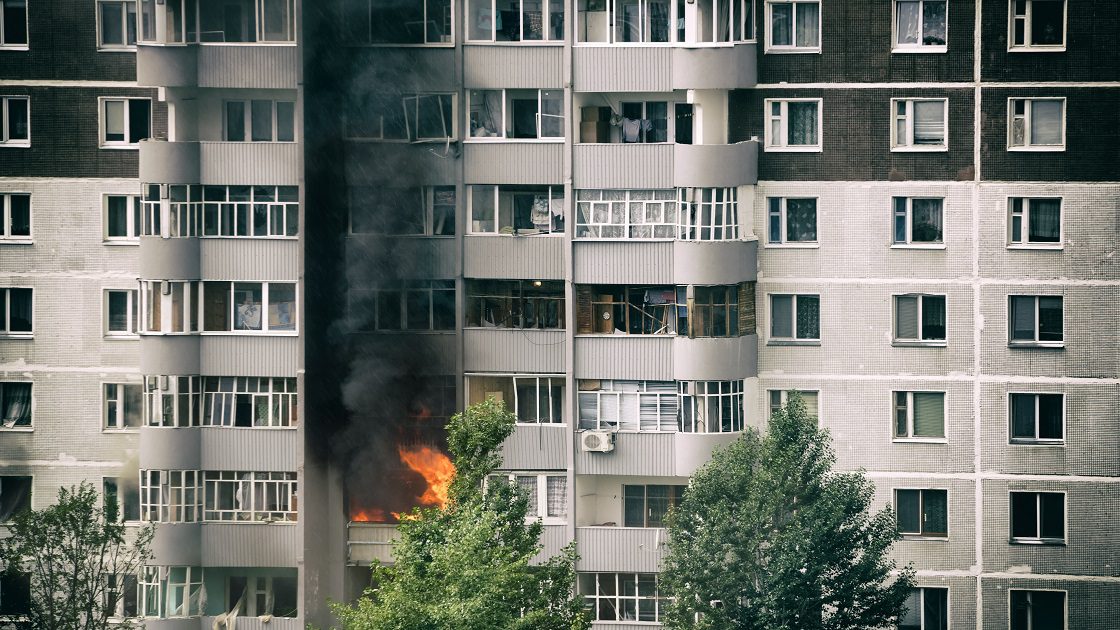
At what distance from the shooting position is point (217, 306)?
2200 inches

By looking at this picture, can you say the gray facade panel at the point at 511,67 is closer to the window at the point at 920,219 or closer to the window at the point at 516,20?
the window at the point at 516,20

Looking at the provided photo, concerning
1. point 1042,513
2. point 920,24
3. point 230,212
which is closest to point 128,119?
point 230,212

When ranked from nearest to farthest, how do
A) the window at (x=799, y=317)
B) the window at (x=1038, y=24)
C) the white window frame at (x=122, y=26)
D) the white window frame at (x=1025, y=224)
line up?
the window at (x=1038, y=24)
the white window frame at (x=1025, y=224)
the window at (x=799, y=317)
the white window frame at (x=122, y=26)

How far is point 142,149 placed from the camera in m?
55.3

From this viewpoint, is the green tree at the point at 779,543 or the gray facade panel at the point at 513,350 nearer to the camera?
the green tree at the point at 779,543

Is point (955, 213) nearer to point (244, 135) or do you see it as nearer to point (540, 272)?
→ point (540, 272)

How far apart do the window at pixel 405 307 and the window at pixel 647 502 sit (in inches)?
249

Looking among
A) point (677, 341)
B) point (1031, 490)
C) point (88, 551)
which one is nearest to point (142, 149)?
point (88, 551)

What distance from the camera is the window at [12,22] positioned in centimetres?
5722

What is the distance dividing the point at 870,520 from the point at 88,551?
63.6 ft

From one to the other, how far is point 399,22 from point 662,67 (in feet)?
22.4

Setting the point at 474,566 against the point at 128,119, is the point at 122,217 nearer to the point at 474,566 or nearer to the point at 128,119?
the point at 128,119

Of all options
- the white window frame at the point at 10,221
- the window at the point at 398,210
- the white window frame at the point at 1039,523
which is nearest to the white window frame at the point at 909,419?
the white window frame at the point at 1039,523

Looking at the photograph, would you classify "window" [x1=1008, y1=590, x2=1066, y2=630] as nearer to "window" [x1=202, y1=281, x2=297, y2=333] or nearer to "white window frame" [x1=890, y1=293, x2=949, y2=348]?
"white window frame" [x1=890, y1=293, x2=949, y2=348]
